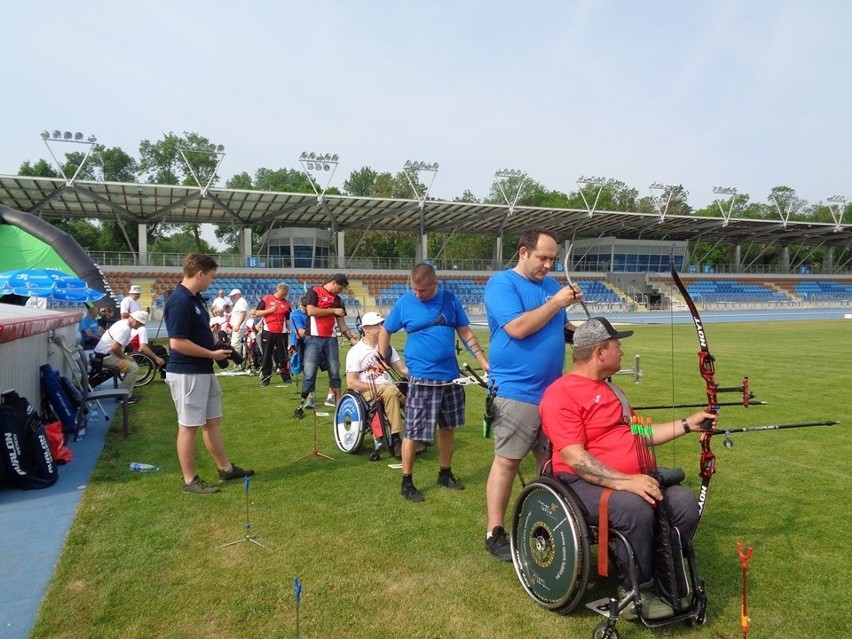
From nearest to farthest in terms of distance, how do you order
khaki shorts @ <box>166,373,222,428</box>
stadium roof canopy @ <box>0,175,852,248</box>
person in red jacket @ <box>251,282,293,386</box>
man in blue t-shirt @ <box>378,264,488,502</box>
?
man in blue t-shirt @ <box>378,264,488,502</box>, khaki shorts @ <box>166,373,222,428</box>, person in red jacket @ <box>251,282,293,386</box>, stadium roof canopy @ <box>0,175,852,248</box>

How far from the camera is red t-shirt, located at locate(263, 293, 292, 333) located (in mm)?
10820

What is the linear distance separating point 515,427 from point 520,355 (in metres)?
0.42

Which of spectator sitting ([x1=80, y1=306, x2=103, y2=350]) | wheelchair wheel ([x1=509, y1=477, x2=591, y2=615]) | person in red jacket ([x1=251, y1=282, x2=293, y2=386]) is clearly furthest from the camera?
spectator sitting ([x1=80, y1=306, x2=103, y2=350])

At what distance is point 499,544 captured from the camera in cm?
382

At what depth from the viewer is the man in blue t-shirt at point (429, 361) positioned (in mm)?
4797

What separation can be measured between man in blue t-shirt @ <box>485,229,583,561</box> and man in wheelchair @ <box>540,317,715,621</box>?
411 millimetres

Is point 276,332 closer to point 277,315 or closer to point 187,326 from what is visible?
point 277,315

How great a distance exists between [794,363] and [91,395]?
42.5ft

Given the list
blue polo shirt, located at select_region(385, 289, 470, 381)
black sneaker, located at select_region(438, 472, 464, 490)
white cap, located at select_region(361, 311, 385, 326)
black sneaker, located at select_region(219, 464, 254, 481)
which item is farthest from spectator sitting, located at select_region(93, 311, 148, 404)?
black sneaker, located at select_region(438, 472, 464, 490)

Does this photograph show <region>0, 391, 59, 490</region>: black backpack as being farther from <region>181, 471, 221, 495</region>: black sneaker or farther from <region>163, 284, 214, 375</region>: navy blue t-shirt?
<region>163, 284, 214, 375</region>: navy blue t-shirt

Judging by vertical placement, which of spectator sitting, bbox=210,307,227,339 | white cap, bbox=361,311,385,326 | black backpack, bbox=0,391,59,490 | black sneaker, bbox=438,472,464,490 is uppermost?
white cap, bbox=361,311,385,326

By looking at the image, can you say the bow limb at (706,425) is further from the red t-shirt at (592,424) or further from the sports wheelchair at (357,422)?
the sports wheelchair at (357,422)

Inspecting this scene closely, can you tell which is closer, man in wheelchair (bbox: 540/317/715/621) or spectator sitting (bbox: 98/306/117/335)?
man in wheelchair (bbox: 540/317/715/621)

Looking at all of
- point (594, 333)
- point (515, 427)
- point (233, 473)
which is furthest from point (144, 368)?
point (594, 333)
